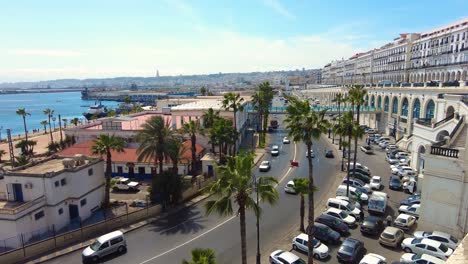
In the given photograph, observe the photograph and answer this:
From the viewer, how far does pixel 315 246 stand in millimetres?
25219

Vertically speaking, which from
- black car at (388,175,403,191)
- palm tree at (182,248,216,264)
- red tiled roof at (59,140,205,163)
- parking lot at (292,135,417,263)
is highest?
palm tree at (182,248,216,264)

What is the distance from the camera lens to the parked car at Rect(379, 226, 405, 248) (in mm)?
25812

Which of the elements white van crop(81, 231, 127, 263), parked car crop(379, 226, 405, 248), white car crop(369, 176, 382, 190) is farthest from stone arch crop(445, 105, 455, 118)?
white van crop(81, 231, 127, 263)

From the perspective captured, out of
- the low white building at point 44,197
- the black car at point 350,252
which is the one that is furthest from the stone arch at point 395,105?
the low white building at point 44,197

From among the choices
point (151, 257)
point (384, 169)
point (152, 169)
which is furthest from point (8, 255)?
point (384, 169)

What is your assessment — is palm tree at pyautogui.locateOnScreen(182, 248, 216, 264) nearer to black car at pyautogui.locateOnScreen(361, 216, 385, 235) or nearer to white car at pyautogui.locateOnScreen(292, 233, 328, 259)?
white car at pyautogui.locateOnScreen(292, 233, 328, 259)

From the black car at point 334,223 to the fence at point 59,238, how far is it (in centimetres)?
1812

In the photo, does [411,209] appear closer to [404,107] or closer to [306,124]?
[306,124]

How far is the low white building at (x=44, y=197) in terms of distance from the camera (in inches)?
1108

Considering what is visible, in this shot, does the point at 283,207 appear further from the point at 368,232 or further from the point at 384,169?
the point at 384,169

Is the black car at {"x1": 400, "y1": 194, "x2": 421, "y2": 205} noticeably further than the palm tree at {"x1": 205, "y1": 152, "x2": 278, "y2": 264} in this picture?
Yes

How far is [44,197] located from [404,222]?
3595cm

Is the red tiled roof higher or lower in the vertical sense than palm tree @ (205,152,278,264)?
lower

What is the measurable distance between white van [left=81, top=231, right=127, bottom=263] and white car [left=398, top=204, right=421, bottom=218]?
28.6 m
